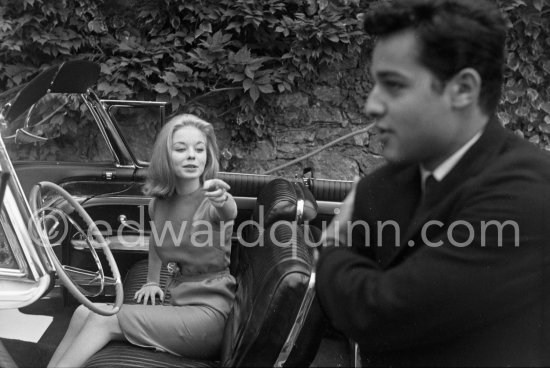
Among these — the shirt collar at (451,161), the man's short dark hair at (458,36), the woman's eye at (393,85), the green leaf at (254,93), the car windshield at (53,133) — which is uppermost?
the man's short dark hair at (458,36)

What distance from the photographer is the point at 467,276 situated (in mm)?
961

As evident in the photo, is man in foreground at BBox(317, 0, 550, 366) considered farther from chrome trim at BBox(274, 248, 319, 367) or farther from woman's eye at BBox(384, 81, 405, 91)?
chrome trim at BBox(274, 248, 319, 367)

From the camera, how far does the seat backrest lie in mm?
1939

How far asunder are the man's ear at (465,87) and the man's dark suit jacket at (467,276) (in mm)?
81

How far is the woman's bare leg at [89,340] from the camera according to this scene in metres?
2.29

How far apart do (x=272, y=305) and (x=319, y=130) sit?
164 inches

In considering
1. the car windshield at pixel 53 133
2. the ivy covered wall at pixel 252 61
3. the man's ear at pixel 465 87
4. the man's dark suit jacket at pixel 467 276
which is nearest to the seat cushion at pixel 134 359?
the car windshield at pixel 53 133

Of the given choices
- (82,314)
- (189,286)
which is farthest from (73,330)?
(189,286)

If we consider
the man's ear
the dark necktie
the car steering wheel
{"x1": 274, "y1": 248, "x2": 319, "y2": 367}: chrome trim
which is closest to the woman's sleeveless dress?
the car steering wheel

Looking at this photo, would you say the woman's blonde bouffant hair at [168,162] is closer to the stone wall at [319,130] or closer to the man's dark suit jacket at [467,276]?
the man's dark suit jacket at [467,276]

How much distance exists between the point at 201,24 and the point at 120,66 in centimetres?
84

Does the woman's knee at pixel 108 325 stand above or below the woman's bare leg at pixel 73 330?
above

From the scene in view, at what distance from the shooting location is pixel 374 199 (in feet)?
3.79

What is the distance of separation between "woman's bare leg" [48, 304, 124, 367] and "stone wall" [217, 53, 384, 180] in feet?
12.0
